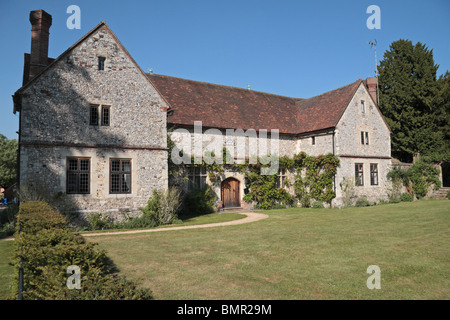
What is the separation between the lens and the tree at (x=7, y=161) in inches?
1766

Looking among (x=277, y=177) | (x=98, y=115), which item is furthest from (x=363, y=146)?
(x=98, y=115)

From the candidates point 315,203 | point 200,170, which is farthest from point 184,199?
point 315,203

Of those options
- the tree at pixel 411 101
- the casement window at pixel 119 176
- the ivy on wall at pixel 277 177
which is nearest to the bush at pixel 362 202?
the ivy on wall at pixel 277 177

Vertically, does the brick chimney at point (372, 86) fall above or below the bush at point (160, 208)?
above

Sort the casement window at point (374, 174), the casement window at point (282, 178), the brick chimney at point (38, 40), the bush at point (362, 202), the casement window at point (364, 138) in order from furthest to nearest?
the casement window at point (374, 174) < the casement window at point (364, 138) < the casement window at point (282, 178) < the bush at point (362, 202) < the brick chimney at point (38, 40)

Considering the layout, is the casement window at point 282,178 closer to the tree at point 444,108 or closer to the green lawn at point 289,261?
the green lawn at point 289,261

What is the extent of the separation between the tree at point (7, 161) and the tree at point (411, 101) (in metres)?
50.6

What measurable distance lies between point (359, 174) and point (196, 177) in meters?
12.3

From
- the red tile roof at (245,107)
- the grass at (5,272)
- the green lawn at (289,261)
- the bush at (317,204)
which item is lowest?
the grass at (5,272)

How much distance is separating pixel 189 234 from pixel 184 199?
7204 millimetres

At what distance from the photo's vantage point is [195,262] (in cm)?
754

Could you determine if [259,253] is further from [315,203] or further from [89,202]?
[315,203]

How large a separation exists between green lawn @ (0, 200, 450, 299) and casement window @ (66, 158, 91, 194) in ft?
11.7
